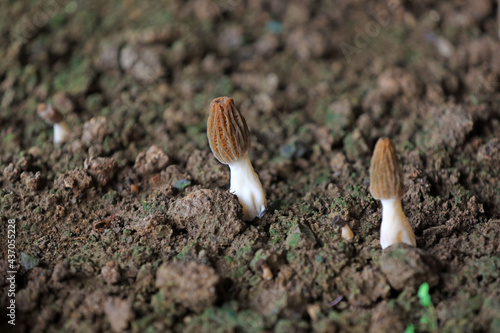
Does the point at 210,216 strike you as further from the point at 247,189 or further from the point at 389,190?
the point at 389,190

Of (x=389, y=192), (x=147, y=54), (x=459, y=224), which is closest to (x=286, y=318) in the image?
(x=389, y=192)

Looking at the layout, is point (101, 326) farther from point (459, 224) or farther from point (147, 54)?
point (147, 54)

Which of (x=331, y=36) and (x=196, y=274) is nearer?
(x=196, y=274)

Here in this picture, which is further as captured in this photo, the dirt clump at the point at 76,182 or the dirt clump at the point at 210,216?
the dirt clump at the point at 76,182

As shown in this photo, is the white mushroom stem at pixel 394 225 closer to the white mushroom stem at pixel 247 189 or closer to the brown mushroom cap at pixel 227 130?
the white mushroom stem at pixel 247 189

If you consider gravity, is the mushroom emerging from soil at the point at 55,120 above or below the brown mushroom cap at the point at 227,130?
below

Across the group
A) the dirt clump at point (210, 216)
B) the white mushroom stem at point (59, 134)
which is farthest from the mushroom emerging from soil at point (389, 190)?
the white mushroom stem at point (59, 134)
